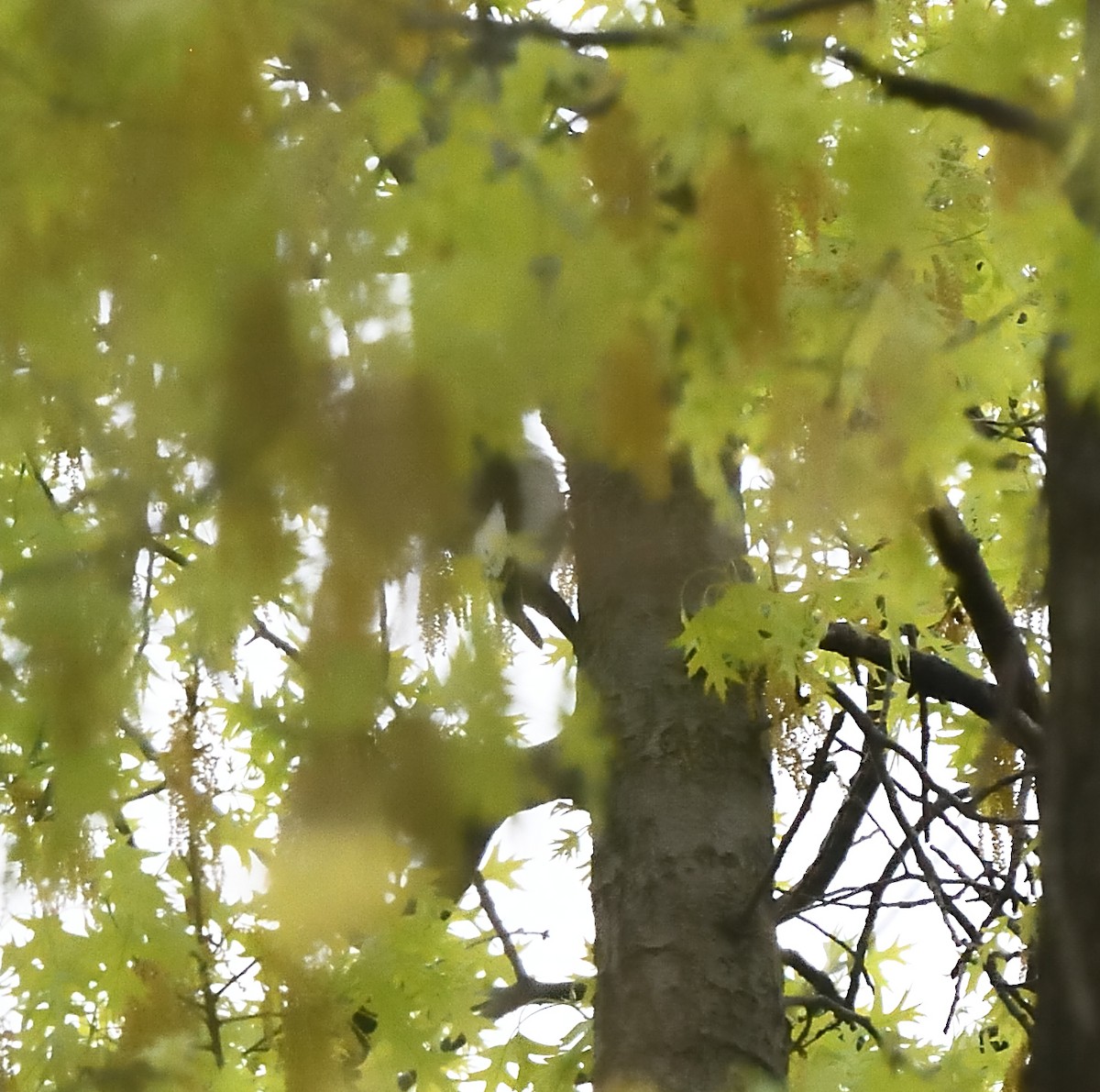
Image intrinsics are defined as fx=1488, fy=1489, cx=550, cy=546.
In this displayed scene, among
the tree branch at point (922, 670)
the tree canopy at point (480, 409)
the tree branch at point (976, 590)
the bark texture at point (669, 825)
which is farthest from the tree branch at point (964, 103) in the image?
the tree branch at point (922, 670)

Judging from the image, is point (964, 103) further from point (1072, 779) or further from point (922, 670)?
point (922, 670)

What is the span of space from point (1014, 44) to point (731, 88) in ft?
1.67

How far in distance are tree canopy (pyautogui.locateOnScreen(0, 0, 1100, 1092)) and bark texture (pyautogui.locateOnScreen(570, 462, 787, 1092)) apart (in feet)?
0.03

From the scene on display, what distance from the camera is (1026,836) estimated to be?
3973 mm

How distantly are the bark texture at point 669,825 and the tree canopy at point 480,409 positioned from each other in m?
0.01

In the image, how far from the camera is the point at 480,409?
1476mm

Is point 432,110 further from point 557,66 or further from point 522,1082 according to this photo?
point 522,1082

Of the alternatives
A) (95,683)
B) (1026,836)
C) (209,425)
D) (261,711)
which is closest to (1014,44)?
(209,425)

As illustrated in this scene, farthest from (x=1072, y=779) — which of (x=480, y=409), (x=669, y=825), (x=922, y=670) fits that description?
(x=922, y=670)

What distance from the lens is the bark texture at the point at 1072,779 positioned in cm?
129

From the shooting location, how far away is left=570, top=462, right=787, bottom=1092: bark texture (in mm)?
2643

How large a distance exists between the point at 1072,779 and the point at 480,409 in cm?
66

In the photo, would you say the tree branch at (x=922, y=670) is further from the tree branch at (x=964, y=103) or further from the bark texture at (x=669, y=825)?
the tree branch at (x=964, y=103)

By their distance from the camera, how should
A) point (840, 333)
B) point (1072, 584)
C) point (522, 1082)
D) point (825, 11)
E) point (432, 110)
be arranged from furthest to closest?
point (522, 1082) < point (840, 333) < point (825, 11) < point (432, 110) < point (1072, 584)
